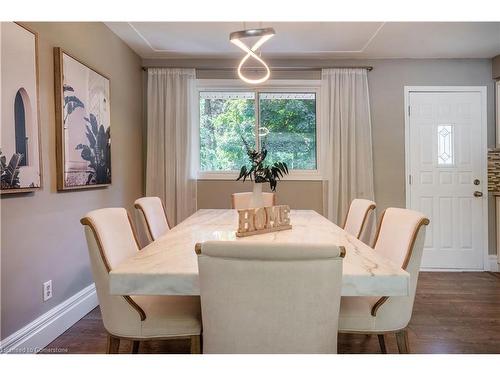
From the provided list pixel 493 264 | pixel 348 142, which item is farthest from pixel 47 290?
pixel 493 264

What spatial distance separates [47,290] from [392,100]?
3.86m

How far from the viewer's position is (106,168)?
308cm

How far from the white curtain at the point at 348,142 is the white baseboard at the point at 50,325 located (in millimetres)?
2585

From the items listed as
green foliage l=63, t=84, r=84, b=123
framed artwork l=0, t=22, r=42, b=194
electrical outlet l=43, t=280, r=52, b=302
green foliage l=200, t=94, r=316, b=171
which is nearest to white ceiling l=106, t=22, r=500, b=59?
green foliage l=200, t=94, r=316, b=171

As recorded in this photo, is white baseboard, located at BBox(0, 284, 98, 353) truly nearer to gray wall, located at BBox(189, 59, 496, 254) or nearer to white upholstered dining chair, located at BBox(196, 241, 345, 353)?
white upholstered dining chair, located at BBox(196, 241, 345, 353)

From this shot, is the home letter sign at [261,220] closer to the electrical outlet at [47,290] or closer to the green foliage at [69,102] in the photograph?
the electrical outlet at [47,290]

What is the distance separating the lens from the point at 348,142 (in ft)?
13.0

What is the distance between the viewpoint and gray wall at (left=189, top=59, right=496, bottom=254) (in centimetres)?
403

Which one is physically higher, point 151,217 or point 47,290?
point 151,217

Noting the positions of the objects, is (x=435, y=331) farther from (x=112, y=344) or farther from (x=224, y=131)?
(x=224, y=131)

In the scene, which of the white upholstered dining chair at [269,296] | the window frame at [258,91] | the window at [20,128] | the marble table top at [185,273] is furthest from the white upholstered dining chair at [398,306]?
the window frame at [258,91]

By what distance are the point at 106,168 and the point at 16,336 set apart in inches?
59.6

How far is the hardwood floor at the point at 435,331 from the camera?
7.08 feet
